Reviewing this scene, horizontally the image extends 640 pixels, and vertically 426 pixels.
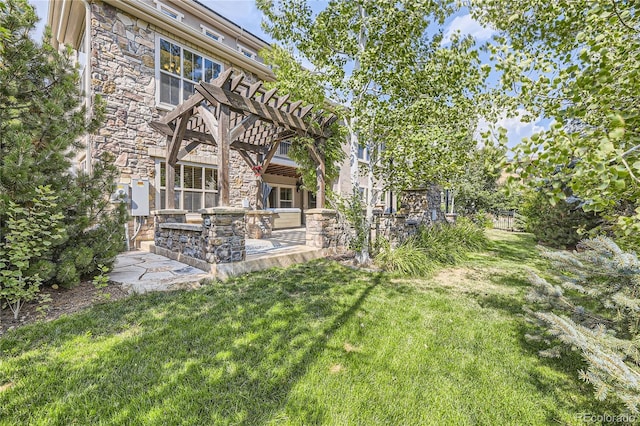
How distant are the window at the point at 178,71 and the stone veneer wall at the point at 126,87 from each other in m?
0.25

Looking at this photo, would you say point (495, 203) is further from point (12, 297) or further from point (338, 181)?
point (12, 297)

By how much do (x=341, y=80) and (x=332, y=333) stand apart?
5.19m

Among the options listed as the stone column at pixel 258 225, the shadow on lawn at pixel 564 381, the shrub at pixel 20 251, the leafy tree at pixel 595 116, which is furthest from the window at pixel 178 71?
the shadow on lawn at pixel 564 381

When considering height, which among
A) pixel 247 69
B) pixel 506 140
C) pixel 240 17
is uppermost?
pixel 240 17

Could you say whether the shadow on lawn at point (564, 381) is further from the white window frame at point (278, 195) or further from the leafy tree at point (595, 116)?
the white window frame at point (278, 195)

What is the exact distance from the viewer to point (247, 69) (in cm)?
980

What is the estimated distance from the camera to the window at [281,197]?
1366 centimetres

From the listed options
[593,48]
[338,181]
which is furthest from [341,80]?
[338,181]

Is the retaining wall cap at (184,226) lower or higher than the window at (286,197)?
lower

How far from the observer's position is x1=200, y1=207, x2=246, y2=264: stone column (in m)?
4.87

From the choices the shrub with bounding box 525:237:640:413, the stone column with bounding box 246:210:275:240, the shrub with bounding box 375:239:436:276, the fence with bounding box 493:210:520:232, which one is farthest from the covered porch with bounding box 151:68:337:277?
the fence with bounding box 493:210:520:232

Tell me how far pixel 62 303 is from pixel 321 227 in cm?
478

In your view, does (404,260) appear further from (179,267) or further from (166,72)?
(166,72)

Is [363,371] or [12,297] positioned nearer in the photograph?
[363,371]
